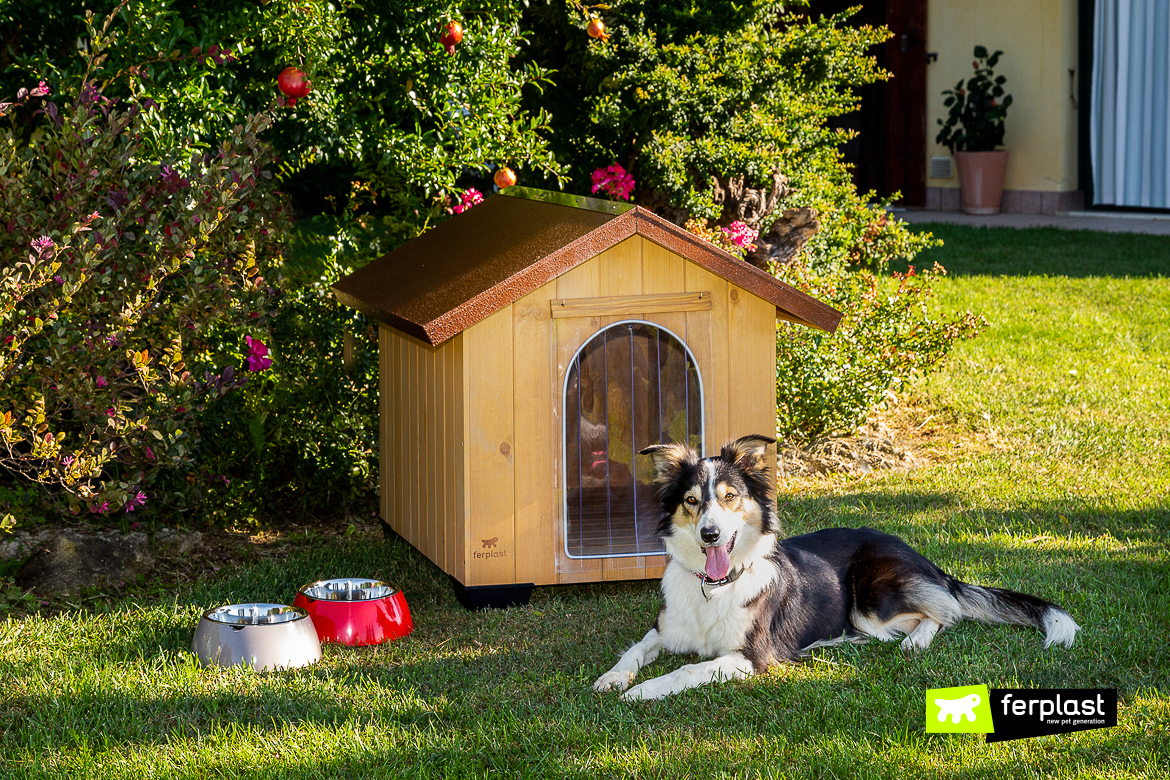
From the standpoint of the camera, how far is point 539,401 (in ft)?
15.1

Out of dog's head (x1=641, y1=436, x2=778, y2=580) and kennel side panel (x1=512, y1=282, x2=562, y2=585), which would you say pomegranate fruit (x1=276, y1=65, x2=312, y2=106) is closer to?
kennel side panel (x1=512, y1=282, x2=562, y2=585)

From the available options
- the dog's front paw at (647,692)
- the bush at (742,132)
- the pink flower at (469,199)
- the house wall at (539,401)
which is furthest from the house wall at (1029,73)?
the dog's front paw at (647,692)

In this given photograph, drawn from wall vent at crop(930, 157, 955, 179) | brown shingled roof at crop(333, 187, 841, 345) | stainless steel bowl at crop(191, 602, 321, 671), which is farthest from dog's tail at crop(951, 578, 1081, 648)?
wall vent at crop(930, 157, 955, 179)

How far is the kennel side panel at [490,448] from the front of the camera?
4523 mm

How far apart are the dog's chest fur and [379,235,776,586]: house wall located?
699 millimetres

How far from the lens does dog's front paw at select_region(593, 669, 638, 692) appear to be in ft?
12.5

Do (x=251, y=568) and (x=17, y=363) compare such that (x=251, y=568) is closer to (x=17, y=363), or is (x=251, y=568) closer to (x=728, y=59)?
(x=17, y=363)

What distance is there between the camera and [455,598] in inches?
190

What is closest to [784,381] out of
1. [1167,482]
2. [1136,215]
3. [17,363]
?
[1167,482]

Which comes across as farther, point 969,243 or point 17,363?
point 969,243

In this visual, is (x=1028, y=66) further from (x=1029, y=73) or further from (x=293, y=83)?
(x=293, y=83)

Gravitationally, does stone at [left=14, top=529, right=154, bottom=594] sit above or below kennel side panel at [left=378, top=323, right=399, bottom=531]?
below

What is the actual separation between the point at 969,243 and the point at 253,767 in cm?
1048

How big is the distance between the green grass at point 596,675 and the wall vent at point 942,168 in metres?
9.61
